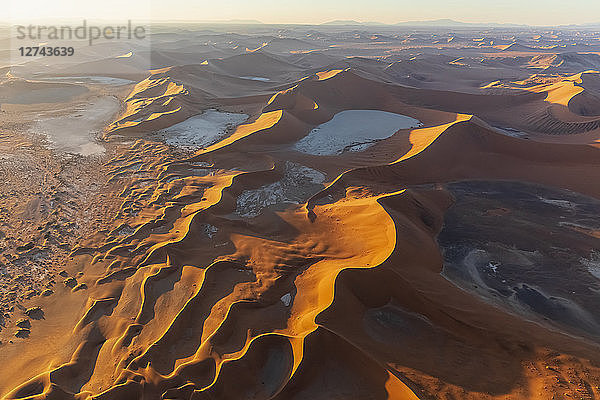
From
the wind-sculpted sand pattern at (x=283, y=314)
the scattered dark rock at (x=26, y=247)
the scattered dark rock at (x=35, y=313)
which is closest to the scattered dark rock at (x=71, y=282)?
the wind-sculpted sand pattern at (x=283, y=314)

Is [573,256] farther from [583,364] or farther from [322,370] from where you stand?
[322,370]

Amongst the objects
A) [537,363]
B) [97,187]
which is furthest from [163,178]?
[537,363]

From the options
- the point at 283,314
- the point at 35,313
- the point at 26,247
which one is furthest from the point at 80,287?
the point at 283,314

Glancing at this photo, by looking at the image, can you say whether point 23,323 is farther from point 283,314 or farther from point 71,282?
point 283,314

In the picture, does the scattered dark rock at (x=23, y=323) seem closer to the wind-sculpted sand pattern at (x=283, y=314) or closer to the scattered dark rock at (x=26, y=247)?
the wind-sculpted sand pattern at (x=283, y=314)

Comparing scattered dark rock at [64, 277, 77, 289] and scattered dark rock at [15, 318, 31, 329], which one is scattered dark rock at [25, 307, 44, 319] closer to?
scattered dark rock at [15, 318, 31, 329]

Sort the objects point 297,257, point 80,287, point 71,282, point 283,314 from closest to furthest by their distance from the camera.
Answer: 1. point 283,314
2. point 80,287
3. point 71,282
4. point 297,257

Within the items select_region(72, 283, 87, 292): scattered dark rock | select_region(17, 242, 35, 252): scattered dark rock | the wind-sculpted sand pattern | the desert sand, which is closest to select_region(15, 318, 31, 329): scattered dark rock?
the desert sand
